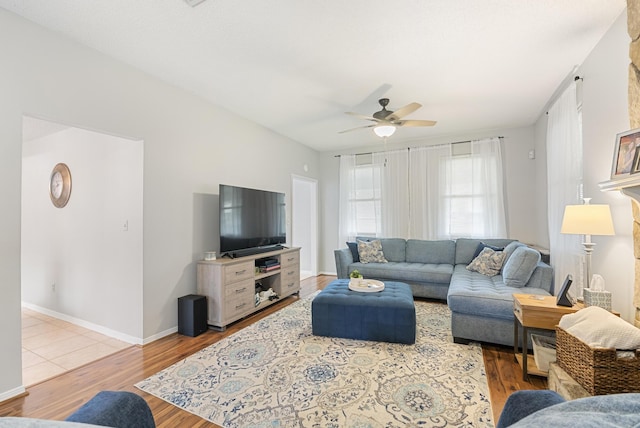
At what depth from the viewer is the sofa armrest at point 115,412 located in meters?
0.95

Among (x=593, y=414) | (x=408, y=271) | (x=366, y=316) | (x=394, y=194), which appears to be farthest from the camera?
(x=394, y=194)

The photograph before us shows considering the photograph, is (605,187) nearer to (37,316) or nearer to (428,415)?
(428,415)

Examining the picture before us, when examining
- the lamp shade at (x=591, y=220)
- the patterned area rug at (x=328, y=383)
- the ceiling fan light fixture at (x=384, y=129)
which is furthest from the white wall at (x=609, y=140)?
the ceiling fan light fixture at (x=384, y=129)

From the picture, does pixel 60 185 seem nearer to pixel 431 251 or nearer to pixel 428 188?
pixel 431 251

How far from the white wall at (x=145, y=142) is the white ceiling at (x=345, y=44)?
192 millimetres

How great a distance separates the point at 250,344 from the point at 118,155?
244 cm

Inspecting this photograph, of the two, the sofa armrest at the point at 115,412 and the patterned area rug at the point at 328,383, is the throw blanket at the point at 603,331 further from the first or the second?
the sofa armrest at the point at 115,412

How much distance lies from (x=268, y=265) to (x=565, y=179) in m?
3.61

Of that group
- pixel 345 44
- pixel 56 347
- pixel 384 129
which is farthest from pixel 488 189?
pixel 56 347

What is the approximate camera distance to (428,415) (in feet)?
5.90

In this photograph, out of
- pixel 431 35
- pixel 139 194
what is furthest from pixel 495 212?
pixel 139 194

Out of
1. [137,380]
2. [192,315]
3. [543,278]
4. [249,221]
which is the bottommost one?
[137,380]

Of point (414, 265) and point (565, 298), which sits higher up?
point (565, 298)

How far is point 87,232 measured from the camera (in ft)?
10.9
